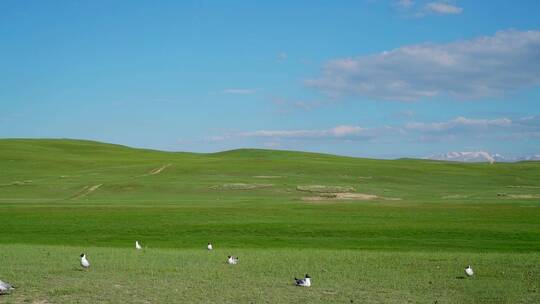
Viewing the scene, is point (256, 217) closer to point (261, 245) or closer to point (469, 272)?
point (261, 245)

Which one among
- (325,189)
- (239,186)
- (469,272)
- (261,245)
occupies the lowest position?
(261,245)

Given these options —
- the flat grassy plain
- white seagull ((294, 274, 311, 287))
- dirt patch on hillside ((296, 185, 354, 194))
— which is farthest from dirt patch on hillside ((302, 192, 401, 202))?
white seagull ((294, 274, 311, 287))

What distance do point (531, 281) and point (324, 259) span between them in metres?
8.18

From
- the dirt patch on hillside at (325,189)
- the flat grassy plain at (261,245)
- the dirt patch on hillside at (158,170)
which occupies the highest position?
the dirt patch on hillside at (158,170)

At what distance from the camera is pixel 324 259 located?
24.9m

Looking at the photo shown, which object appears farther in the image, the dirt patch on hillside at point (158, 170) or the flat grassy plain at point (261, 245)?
the dirt patch on hillside at point (158, 170)

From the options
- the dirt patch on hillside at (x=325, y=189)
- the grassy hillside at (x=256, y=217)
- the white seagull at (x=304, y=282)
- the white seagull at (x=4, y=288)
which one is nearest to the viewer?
the white seagull at (x=4, y=288)

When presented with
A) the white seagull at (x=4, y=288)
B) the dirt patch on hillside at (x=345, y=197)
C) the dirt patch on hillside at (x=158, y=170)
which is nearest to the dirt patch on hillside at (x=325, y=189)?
the dirt patch on hillside at (x=345, y=197)

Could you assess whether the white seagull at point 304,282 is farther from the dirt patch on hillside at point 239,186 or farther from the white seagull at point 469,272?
the dirt patch on hillside at point 239,186

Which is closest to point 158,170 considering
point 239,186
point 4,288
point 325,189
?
point 239,186

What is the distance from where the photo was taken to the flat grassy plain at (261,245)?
17.4 meters

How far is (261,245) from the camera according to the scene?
33562 mm

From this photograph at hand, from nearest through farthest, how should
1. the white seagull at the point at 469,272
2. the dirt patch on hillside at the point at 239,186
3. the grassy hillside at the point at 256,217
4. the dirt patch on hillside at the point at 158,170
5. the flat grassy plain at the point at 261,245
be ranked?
the flat grassy plain at the point at 261,245
the white seagull at the point at 469,272
the grassy hillside at the point at 256,217
the dirt patch on hillside at the point at 239,186
the dirt patch on hillside at the point at 158,170

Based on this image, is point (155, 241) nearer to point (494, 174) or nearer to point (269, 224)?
point (269, 224)
